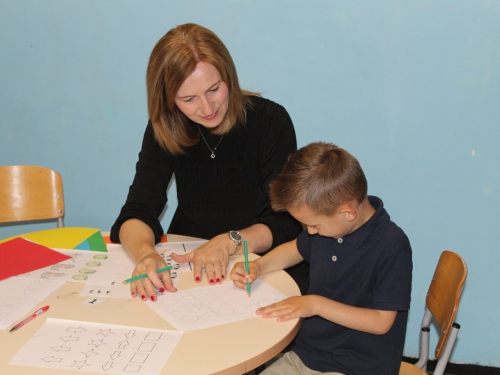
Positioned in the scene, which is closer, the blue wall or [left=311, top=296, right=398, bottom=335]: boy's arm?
[left=311, top=296, right=398, bottom=335]: boy's arm

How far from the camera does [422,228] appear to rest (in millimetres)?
2490

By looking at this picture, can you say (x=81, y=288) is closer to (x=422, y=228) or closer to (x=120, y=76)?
(x=120, y=76)

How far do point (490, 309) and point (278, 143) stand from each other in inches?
49.6

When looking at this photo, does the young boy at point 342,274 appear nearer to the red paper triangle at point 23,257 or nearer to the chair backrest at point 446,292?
the chair backrest at point 446,292

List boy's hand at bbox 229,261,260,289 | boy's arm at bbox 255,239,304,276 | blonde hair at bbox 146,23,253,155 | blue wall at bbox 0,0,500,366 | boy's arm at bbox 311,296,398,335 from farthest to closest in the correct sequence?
blue wall at bbox 0,0,500,366
blonde hair at bbox 146,23,253,155
boy's arm at bbox 255,239,304,276
boy's hand at bbox 229,261,260,289
boy's arm at bbox 311,296,398,335

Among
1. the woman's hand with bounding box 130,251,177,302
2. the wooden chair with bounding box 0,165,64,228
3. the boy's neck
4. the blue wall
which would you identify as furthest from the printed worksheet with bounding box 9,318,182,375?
the blue wall

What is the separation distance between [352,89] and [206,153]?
711mm

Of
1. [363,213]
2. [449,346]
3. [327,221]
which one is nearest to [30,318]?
[327,221]

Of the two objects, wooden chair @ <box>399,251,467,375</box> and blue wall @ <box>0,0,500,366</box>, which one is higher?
blue wall @ <box>0,0,500,366</box>

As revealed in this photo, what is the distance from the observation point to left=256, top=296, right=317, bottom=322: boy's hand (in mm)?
1433

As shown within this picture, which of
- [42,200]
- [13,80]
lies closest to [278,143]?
[42,200]

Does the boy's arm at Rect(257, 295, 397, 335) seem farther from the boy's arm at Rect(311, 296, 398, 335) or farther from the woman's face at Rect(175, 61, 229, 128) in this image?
the woman's face at Rect(175, 61, 229, 128)

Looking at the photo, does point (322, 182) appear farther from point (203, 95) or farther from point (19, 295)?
point (19, 295)

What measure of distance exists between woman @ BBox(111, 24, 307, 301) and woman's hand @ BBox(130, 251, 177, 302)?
13 cm
